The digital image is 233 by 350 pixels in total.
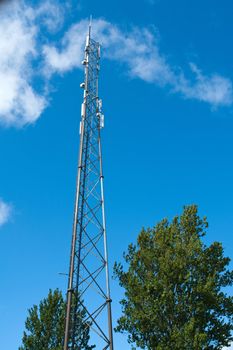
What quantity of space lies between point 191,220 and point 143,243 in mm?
2575

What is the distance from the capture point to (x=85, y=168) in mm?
18812

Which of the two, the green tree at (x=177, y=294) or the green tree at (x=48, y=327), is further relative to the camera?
the green tree at (x=48, y=327)

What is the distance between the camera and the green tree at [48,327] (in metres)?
24.5

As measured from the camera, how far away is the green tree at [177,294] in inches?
618

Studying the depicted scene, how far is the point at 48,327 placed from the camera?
25.2 m

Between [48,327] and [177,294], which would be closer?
[177,294]

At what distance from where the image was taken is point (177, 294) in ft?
53.8

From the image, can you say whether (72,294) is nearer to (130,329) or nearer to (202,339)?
(130,329)

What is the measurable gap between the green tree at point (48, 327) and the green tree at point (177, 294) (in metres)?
8.57

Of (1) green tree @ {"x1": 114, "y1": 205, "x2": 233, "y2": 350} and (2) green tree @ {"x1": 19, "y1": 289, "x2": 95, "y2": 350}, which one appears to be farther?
(2) green tree @ {"x1": 19, "y1": 289, "x2": 95, "y2": 350}

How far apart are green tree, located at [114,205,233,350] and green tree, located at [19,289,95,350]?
8572 millimetres

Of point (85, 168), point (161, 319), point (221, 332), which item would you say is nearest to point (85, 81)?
point (85, 168)

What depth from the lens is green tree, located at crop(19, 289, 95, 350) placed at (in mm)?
24500

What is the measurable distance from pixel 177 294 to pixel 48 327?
12.4 metres
